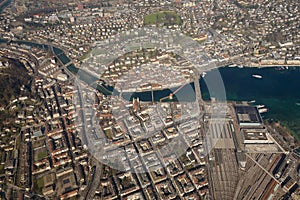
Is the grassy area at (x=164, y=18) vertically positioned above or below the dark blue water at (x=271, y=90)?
above

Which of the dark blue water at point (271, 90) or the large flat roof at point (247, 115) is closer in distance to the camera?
the large flat roof at point (247, 115)

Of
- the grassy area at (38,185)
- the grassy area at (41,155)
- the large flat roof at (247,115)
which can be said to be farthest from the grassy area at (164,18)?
the grassy area at (38,185)

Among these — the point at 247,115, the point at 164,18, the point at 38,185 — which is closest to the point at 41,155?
the point at 38,185

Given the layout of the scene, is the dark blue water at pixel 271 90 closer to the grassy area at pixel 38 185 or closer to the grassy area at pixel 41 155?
the grassy area at pixel 41 155

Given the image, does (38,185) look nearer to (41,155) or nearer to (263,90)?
(41,155)

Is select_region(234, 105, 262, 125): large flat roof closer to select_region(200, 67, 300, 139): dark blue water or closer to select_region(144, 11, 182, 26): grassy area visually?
select_region(200, 67, 300, 139): dark blue water

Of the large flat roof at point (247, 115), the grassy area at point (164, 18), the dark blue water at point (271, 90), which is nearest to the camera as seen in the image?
the large flat roof at point (247, 115)

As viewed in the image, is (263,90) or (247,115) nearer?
(247,115)

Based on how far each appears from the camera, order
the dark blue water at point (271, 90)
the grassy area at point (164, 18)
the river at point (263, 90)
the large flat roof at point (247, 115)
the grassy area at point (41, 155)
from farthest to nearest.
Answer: the grassy area at point (164, 18)
the river at point (263, 90)
the dark blue water at point (271, 90)
the large flat roof at point (247, 115)
the grassy area at point (41, 155)

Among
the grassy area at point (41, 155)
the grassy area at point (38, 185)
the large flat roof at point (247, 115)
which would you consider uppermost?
the large flat roof at point (247, 115)
